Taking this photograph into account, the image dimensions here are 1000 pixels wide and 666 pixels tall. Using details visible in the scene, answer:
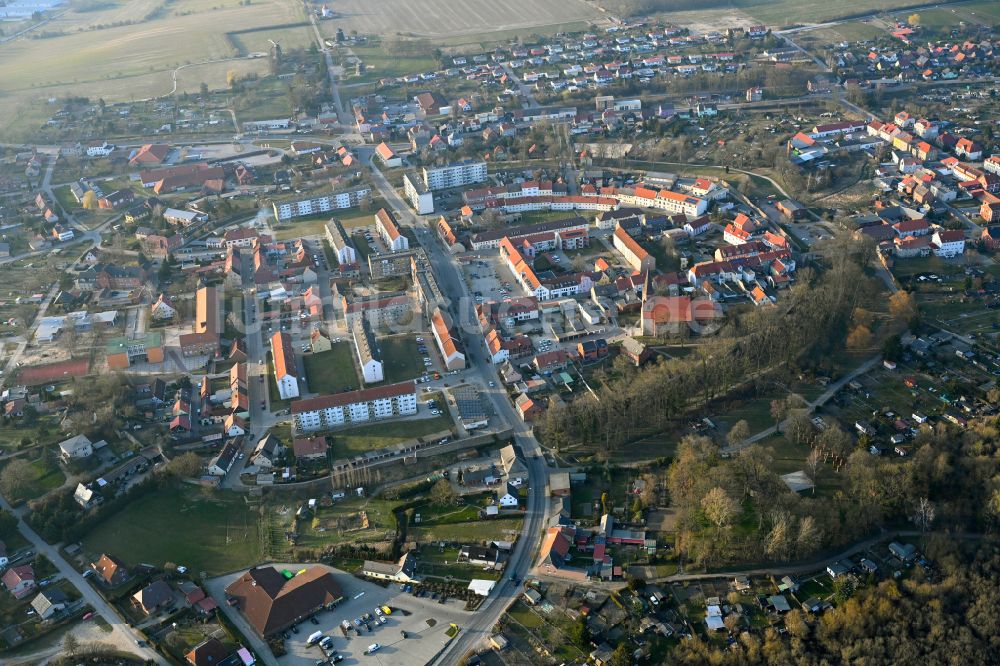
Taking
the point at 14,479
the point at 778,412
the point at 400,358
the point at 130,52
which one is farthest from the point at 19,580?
the point at 130,52

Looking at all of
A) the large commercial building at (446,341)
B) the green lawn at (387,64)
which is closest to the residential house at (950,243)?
the large commercial building at (446,341)

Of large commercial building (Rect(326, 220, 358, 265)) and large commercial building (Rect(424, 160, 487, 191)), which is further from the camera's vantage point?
large commercial building (Rect(424, 160, 487, 191))

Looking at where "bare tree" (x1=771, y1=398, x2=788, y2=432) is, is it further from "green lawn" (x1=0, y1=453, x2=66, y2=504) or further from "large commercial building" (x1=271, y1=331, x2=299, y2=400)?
"green lawn" (x1=0, y1=453, x2=66, y2=504)

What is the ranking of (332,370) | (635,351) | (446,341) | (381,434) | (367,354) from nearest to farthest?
(381,434)
(367,354)
(635,351)
(332,370)
(446,341)

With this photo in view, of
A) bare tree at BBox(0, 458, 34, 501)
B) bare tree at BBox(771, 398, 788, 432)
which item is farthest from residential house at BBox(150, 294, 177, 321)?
bare tree at BBox(771, 398, 788, 432)

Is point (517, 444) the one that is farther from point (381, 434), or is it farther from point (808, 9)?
point (808, 9)

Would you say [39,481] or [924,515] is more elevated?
[39,481]

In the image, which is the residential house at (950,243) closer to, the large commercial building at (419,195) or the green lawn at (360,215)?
the large commercial building at (419,195)
